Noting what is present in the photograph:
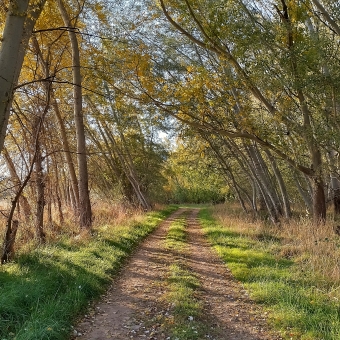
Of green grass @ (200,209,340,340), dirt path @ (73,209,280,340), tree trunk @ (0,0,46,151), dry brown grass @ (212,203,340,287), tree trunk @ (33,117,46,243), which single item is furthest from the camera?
tree trunk @ (33,117,46,243)

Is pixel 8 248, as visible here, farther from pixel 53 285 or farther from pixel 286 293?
pixel 286 293

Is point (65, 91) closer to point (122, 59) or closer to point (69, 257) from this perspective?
point (122, 59)

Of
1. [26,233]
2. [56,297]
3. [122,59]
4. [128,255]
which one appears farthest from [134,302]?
[122,59]

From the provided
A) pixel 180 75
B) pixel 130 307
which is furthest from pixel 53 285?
pixel 180 75

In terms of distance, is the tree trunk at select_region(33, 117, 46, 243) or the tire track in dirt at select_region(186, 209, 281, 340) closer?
the tire track in dirt at select_region(186, 209, 281, 340)

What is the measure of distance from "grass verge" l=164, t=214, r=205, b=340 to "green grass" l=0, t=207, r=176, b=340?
3.60ft

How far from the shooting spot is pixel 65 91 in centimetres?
1112

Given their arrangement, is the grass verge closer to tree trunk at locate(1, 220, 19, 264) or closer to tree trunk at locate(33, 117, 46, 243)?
tree trunk at locate(1, 220, 19, 264)

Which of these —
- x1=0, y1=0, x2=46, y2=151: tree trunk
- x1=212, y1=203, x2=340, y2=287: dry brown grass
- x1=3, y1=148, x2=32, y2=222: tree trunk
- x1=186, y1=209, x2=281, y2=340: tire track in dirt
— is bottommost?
x1=186, y1=209, x2=281, y2=340: tire track in dirt

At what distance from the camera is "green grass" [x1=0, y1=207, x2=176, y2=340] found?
143 inches

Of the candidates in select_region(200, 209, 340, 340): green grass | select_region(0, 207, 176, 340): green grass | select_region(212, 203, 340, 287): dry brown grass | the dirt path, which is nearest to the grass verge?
the dirt path

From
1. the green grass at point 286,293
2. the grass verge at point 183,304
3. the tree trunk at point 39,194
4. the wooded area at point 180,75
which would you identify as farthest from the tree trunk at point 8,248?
the green grass at point 286,293

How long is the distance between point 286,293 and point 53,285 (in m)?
3.26

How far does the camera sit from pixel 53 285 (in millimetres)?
4855
